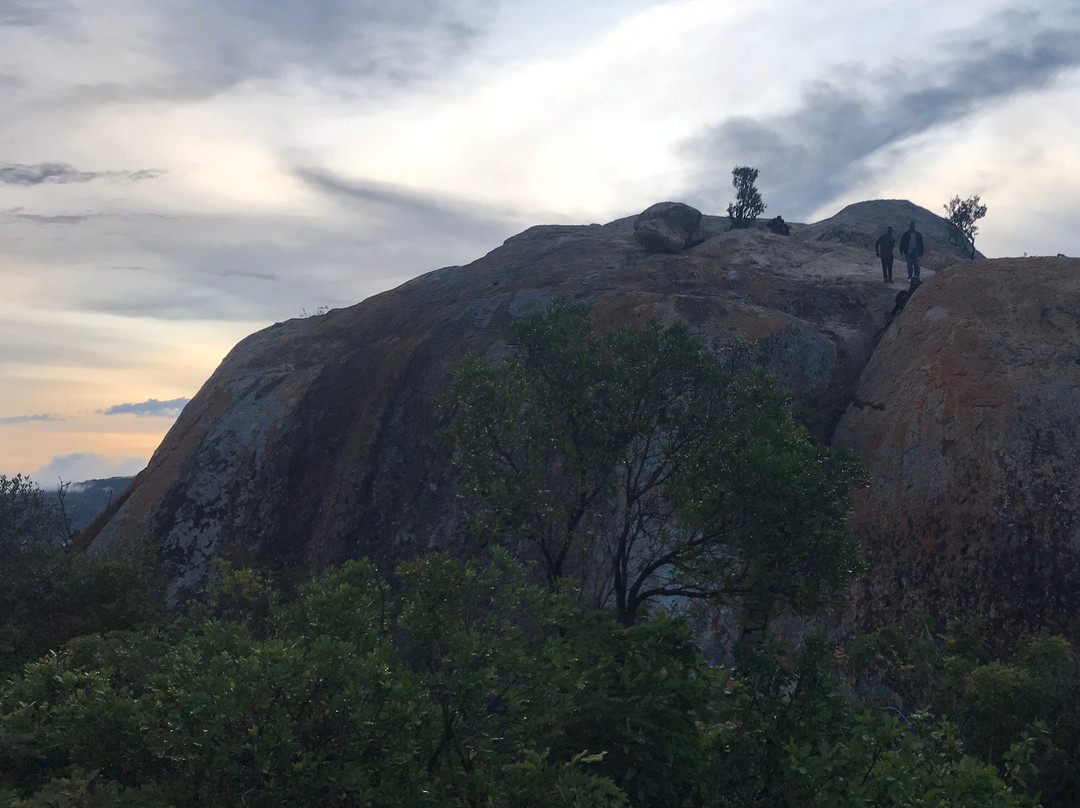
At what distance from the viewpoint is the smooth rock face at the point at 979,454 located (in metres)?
20.8

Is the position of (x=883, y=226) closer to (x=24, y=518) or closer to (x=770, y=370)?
(x=770, y=370)

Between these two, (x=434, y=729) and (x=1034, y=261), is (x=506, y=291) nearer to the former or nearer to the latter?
(x=1034, y=261)

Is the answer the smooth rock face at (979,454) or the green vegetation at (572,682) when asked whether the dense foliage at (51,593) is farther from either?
the smooth rock face at (979,454)

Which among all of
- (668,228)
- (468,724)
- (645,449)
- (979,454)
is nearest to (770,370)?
(979,454)

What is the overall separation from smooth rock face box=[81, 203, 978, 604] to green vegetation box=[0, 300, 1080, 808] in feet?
39.0

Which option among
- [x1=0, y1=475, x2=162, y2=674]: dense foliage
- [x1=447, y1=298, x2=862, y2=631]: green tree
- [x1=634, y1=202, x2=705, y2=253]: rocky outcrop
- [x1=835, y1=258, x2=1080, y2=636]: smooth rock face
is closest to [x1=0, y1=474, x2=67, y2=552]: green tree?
[x1=0, y1=475, x2=162, y2=674]: dense foliage

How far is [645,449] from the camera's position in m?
17.4

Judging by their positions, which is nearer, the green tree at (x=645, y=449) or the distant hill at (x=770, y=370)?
the green tree at (x=645, y=449)

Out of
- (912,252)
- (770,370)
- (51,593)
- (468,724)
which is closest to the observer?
(468,724)

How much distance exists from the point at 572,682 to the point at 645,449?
26.3 feet

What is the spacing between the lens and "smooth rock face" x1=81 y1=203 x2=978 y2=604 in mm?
30031

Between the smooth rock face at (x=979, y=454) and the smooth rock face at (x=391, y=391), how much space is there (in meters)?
2.67

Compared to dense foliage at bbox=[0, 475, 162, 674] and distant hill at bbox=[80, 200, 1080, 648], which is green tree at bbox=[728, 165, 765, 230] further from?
dense foliage at bbox=[0, 475, 162, 674]

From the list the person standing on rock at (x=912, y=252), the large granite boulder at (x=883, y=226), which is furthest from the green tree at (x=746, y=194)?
the person standing on rock at (x=912, y=252)
